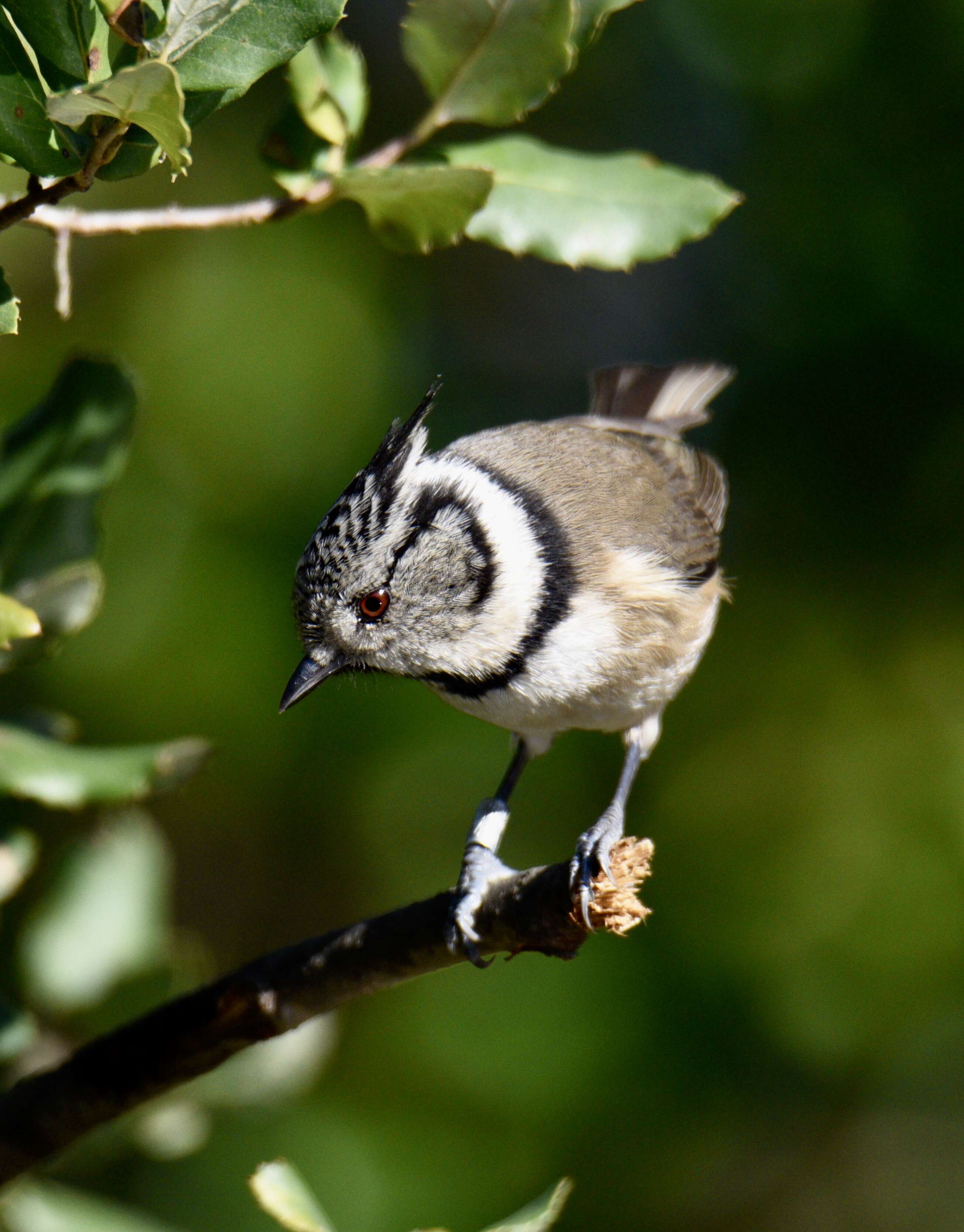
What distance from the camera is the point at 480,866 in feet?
7.41

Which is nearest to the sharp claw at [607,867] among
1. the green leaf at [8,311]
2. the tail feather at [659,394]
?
the green leaf at [8,311]

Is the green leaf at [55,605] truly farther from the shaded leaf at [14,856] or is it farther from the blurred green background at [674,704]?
the blurred green background at [674,704]

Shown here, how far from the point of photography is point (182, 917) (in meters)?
3.46

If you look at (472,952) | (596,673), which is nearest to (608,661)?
(596,673)

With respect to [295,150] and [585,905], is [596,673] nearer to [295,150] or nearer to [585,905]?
[585,905]

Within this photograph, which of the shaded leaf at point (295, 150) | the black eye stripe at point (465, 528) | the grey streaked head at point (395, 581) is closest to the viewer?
the shaded leaf at point (295, 150)

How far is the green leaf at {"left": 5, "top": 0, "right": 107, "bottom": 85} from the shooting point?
1.23m

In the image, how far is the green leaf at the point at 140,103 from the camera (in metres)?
1.14

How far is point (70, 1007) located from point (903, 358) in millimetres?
2697

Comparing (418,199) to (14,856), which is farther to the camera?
(14,856)

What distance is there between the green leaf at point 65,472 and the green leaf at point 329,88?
48 cm

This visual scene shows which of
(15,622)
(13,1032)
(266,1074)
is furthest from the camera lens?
(266,1074)

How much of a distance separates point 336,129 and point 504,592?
964 millimetres

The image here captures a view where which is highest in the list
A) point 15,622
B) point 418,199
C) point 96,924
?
point 418,199
